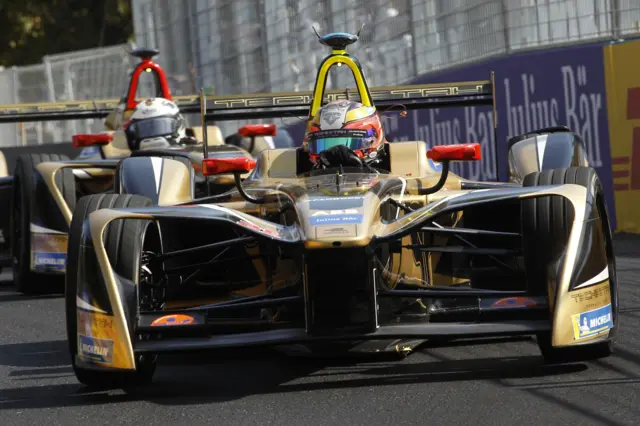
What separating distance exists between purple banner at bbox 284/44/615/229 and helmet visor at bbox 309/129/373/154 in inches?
130

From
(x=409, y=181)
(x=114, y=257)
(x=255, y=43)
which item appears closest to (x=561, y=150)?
(x=409, y=181)

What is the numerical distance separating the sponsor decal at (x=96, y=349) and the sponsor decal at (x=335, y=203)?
1.07 metres

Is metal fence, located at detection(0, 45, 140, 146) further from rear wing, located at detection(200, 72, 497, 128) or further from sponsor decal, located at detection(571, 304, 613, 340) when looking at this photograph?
sponsor decal, located at detection(571, 304, 613, 340)

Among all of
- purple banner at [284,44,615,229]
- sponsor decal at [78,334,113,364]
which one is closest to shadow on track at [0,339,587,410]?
sponsor decal at [78,334,113,364]

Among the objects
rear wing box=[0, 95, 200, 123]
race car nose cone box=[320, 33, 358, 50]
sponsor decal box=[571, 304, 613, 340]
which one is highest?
race car nose cone box=[320, 33, 358, 50]

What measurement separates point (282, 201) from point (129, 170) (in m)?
2.52

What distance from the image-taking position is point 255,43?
2123cm

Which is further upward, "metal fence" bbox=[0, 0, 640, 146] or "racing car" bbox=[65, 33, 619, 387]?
"metal fence" bbox=[0, 0, 640, 146]

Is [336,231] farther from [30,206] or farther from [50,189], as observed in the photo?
[30,206]

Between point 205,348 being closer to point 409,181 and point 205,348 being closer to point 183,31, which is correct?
point 409,181

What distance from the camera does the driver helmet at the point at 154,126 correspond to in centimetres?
1386

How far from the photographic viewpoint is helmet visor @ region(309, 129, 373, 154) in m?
8.49

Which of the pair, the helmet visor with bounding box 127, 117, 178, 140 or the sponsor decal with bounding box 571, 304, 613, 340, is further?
the helmet visor with bounding box 127, 117, 178, 140

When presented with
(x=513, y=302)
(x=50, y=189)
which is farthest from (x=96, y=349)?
(x=50, y=189)
